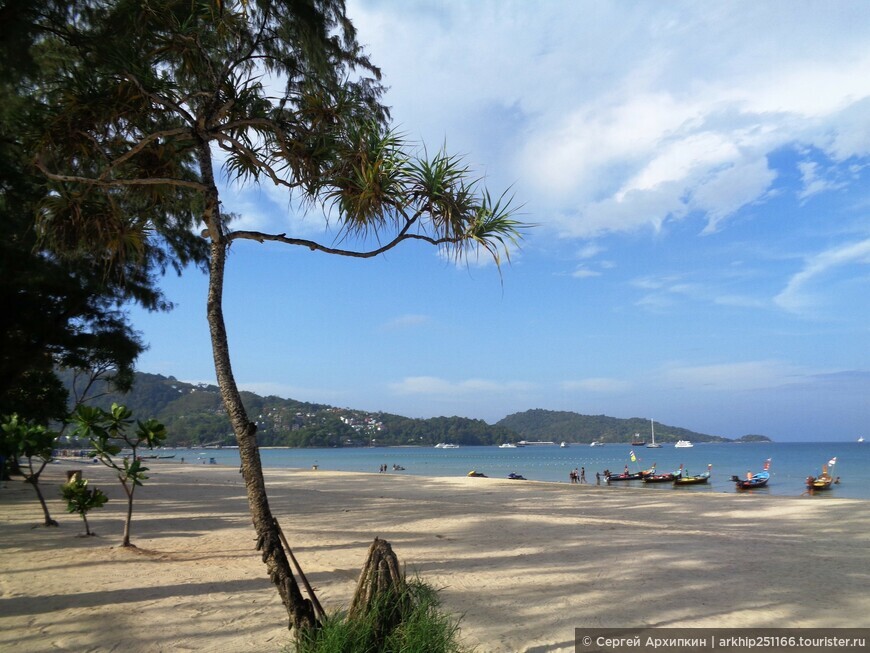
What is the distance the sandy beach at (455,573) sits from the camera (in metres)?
4.41

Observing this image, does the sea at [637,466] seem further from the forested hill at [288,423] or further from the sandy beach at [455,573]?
the sandy beach at [455,573]

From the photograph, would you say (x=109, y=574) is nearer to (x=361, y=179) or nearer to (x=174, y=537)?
(x=174, y=537)

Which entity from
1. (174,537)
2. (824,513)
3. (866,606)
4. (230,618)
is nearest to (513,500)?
(824,513)

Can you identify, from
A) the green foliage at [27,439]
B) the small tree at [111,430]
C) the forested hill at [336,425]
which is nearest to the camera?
the small tree at [111,430]

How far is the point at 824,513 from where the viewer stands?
538 inches

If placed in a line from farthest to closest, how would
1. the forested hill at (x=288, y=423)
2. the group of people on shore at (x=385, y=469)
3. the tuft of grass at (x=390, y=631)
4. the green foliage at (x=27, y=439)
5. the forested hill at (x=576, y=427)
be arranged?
1. the forested hill at (x=576, y=427)
2. the forested hill at (x=288, y=423)
3. the group of people on shore at (x=385, y=469)
4. the green foliage at (x=27, y=439)
5. the tuft of grass at (x=390, y=631)

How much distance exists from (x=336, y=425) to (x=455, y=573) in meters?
129

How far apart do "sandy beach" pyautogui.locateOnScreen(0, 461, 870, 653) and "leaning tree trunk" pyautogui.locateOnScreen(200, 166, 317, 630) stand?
1.99 ft

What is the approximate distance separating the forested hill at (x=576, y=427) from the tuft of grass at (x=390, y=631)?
154022 mm

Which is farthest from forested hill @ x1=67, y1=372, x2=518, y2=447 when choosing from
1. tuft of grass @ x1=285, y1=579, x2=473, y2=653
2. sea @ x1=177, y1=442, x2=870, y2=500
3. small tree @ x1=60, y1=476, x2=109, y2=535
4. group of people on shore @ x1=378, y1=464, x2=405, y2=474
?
tuft of grass @ x1=285, y1=579, x2=473, y2=653

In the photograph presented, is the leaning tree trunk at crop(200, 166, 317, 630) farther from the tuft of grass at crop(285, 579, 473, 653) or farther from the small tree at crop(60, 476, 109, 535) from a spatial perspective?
the small tree at crop(60, 476, 109, 535)

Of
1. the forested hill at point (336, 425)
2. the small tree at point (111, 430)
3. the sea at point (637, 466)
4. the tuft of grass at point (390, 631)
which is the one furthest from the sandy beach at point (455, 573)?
the forested hill at point (336, 425)

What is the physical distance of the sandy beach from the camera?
441 cm

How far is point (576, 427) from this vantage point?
16050 cm
